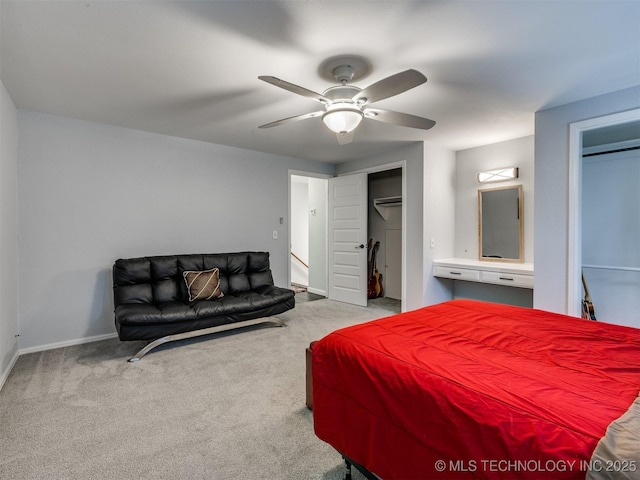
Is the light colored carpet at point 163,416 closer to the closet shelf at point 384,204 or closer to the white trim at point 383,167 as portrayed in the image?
the white trim at point 383,167

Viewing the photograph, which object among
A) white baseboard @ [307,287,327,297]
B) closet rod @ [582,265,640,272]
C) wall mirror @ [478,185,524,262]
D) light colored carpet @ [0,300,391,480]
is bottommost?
light colored carpet @ [0,300,391,480]

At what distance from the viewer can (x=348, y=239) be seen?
5.32 metres

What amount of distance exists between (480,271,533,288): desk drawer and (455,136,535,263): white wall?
58 cm

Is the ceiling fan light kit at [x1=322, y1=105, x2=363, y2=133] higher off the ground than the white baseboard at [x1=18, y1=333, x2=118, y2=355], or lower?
higher

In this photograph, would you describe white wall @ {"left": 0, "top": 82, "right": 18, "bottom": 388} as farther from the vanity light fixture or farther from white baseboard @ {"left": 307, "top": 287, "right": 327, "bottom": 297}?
the vanity light fixture

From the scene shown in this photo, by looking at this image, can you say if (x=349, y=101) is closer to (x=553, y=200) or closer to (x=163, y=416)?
(x=553, y=200)

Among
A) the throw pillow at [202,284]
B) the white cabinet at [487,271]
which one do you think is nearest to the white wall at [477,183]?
the white cabinet at [487,271]

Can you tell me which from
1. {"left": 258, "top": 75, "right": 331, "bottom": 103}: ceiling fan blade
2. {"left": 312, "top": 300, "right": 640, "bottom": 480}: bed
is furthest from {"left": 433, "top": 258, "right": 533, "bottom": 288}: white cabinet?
{"left": 258, "top": 75, "right": 331, "bottom": 103}: ceiling fan blade

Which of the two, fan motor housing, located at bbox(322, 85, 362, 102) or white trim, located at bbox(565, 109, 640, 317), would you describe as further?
white trim, located at bbox(565, 109, 640, 317)

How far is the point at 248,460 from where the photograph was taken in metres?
1.68

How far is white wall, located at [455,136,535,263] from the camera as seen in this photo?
13.1ft

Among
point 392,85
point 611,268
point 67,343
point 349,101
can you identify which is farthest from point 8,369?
point 611,268

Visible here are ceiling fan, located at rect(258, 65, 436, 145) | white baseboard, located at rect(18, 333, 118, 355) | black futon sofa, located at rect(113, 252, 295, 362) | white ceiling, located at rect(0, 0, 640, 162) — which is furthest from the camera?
white baseboard, located at rect(18, 333, 118, 355)

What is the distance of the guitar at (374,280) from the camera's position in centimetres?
579
